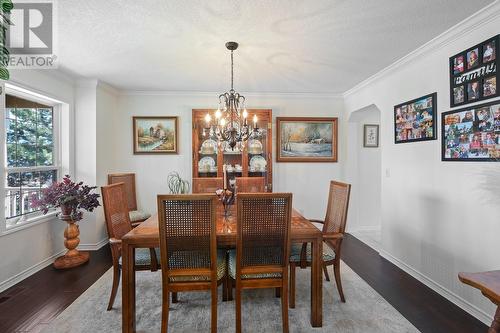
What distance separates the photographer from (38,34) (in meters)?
2.17

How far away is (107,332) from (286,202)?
65.1 inches

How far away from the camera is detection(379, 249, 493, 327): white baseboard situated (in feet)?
6.40

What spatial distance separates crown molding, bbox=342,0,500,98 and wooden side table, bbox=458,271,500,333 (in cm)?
187

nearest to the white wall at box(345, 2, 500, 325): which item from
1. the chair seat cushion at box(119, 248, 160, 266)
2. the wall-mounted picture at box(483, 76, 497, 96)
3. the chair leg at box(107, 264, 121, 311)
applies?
the wall-mounted picture at box(483, 76, 497, 96)

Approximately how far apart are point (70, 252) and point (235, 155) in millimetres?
Result: 2530

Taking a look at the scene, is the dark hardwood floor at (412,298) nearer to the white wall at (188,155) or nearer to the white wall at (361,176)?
the white wall at (361,176)

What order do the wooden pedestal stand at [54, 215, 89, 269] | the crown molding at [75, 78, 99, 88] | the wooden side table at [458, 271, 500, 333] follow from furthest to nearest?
the crown molding at [75, 78, 99, 88], the wooden pedestal stand at [54, 215, 89, 269], the wooden side table at [458, 271, 500, 333]

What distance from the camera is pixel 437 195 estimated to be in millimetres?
2410

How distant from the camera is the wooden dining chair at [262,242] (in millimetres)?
1677

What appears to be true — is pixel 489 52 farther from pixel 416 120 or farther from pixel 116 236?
pixel 116 236

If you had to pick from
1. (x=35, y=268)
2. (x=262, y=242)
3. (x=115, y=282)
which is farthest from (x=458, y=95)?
Answer: (x=35, y=268)

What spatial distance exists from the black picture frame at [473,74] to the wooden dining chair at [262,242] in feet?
5.83

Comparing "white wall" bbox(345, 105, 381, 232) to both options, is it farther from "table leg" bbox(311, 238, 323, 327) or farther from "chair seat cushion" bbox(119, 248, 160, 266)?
"chair seat cushion" bbox(119, 248, 160, 266)

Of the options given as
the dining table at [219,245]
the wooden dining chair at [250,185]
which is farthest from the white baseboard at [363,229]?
the dining table at [219,245]
